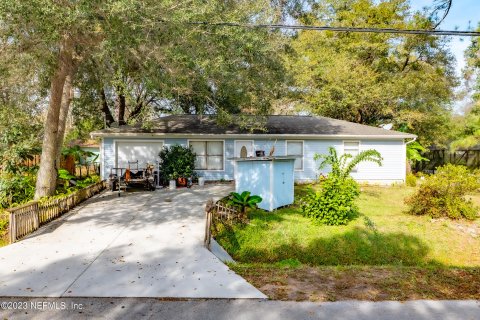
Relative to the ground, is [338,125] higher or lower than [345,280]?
higher

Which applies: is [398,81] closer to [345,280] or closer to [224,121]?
[224,121]

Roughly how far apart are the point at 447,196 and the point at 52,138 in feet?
44.1

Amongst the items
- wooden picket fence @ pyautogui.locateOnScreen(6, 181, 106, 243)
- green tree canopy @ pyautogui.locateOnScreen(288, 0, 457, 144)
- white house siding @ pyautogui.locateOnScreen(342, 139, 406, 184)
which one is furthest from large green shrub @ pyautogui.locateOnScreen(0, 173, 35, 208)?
green tree canopy @ pyautogui.locateOnScreen(288, 0, 457, 144)

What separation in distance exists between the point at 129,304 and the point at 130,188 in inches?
438

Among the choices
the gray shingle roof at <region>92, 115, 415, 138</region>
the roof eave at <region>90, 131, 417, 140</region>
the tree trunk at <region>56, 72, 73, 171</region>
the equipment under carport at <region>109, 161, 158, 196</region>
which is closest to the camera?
the tree trunk at <region>56, 72, 73, 171</region>

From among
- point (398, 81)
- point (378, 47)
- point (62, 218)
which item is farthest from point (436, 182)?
point (378, 47)

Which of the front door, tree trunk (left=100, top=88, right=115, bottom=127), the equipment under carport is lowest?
the equipment under carport

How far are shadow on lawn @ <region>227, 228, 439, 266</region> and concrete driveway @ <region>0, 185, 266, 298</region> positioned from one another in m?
1.65

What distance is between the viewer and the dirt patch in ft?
15.6

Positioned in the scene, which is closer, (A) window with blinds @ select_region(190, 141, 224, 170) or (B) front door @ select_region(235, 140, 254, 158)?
(A) window with blinds @ select_region(190, 141, 224, 170)

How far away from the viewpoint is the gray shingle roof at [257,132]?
17203 mm

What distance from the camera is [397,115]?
23922mm

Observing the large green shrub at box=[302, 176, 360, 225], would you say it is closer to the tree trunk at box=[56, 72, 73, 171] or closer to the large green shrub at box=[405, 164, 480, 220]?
the large green shrub at box=[405, 164, 480, 220]

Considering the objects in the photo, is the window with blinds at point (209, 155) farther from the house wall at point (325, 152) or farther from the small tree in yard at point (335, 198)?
the small tree in yard at point (335, 198)
